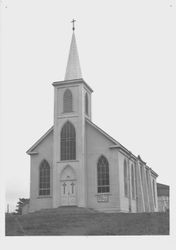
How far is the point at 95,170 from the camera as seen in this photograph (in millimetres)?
32438

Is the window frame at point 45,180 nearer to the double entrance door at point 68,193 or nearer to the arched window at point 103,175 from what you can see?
the double entrance door at point 68,193

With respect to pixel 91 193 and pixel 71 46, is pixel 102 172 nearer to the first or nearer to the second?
pixel 91 193

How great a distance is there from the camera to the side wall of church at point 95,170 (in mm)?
31469

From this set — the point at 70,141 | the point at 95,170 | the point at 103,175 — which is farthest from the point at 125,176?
the point at 70,141

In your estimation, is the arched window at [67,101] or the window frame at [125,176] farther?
the arched window at [67,101]

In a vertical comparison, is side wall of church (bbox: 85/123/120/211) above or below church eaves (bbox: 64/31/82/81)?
below

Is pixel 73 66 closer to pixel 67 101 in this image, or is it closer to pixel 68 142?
pixel 67 101

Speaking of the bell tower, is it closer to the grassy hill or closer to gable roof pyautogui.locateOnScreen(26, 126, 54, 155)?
gable roof pyautogui.locateOnScreen(26, 126, 54, 155)

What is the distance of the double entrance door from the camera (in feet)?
106

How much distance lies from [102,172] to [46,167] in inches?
193

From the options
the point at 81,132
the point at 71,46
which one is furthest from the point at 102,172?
the point at 71,46

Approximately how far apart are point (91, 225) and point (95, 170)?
37.6 feet

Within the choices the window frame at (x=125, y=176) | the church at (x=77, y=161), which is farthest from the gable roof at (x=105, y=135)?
the window frame at (x=125, y=176)

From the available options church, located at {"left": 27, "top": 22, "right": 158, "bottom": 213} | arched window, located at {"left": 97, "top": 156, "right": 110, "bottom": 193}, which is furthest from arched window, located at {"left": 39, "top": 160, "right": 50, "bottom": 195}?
arched window, located at {"left": 97, "top": 156, "right": 110, "bottom": 193}
